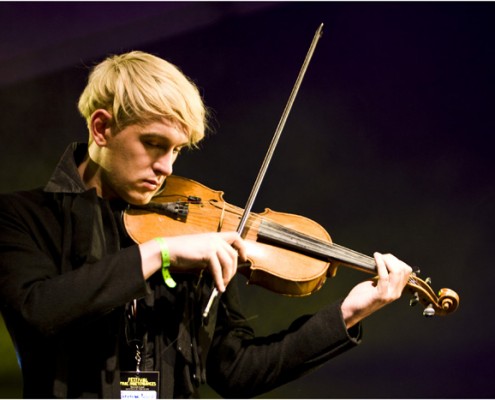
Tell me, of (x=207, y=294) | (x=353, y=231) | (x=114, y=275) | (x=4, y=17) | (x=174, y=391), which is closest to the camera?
(x=114, y=275)

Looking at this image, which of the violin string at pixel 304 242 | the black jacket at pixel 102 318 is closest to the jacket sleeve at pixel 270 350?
the black jacket at pixel 102 318

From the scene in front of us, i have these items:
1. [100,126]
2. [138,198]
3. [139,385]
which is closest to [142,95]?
[100,126]

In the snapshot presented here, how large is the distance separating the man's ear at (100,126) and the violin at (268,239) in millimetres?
176

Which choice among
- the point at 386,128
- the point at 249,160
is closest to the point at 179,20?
→ the point at 249,160

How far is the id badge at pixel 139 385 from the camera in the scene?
1.43 meters

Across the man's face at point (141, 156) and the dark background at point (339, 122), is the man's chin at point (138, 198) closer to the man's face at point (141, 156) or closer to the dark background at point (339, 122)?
the man's face at point (141, 156)

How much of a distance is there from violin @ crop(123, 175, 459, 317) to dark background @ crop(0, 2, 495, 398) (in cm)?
72

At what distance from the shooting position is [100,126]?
1530 millimetres

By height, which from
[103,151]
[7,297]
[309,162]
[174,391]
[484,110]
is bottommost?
[174,391]

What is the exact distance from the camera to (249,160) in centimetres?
244

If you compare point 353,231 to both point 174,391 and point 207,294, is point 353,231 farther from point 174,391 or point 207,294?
point 174,391

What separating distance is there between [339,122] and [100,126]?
1.20 meters

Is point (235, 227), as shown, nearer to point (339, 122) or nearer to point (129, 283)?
point (129, 283)

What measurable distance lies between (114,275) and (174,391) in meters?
0.39
